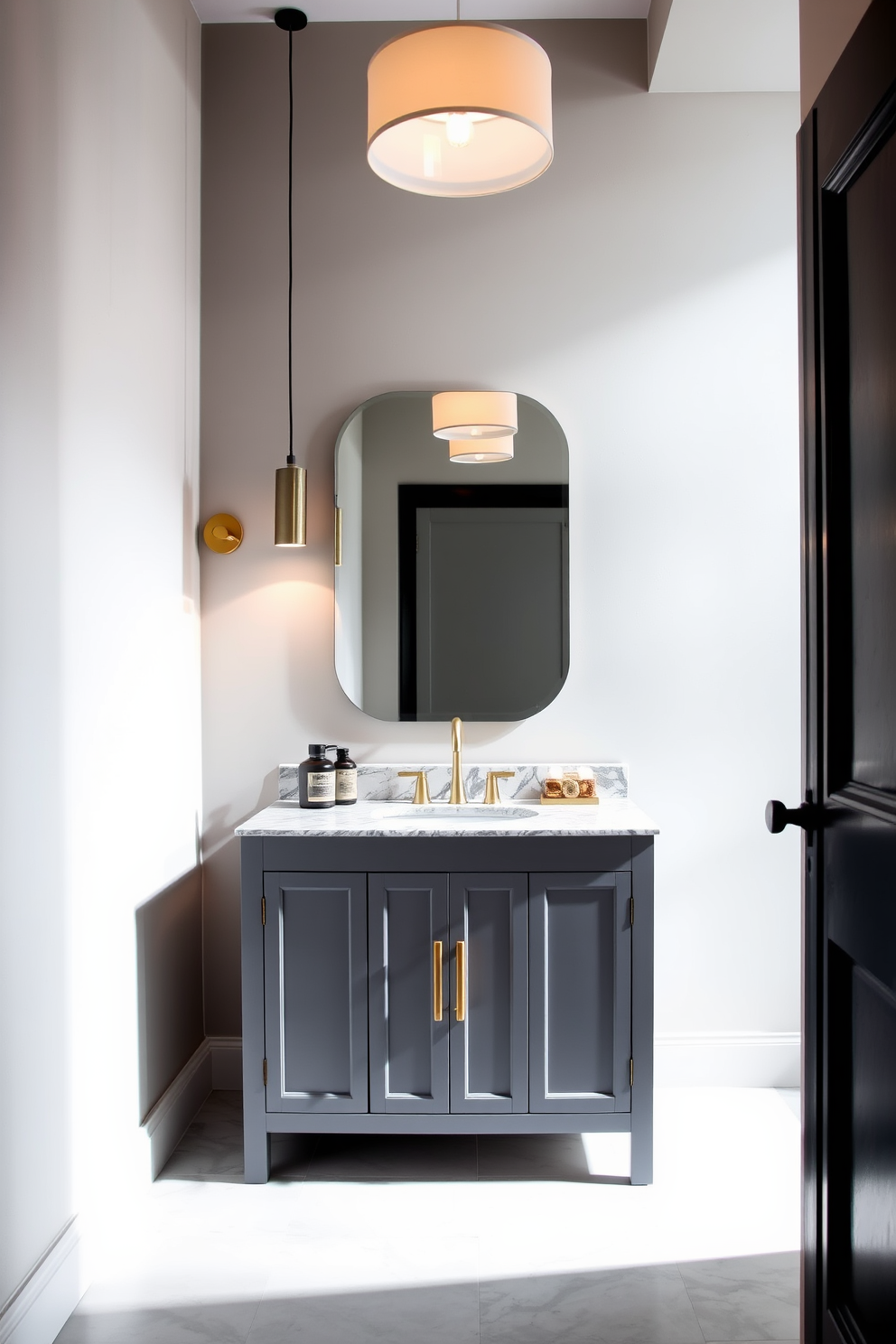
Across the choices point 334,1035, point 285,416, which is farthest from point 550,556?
point 334,1035

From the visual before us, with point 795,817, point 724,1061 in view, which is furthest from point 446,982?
point 795,817

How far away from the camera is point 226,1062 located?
9.49ft

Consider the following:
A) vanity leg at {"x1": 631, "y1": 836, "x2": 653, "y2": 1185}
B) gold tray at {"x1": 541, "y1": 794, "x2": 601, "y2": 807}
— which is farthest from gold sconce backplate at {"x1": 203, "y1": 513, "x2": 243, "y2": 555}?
vanity leg at {"x1": 631, "y1": 836, "x2": 653, "y2": 1185}

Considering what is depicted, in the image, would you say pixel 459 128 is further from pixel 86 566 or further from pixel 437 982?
pixel 437 982

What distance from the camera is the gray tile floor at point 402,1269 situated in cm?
182

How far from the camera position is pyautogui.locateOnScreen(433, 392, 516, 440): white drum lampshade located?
2.78m

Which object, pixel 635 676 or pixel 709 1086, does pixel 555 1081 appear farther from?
pixel 635 676

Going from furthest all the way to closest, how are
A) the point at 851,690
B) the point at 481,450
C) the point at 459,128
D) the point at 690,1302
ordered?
the point at 481,450, the point at 690,1302, the point at 459,128, the point at 851,690

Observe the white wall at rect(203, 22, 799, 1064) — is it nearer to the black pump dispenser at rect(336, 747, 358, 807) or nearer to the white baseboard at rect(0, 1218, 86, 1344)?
the black pump dispenser at rect(336, 747, 358, 807)

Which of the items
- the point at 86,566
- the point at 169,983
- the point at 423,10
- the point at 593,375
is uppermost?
the point at 423,10

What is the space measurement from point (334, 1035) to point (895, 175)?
1993 mm

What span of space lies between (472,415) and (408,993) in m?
1.50

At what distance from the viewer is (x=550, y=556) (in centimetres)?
285

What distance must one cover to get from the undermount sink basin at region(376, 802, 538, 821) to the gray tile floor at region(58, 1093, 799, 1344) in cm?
81
